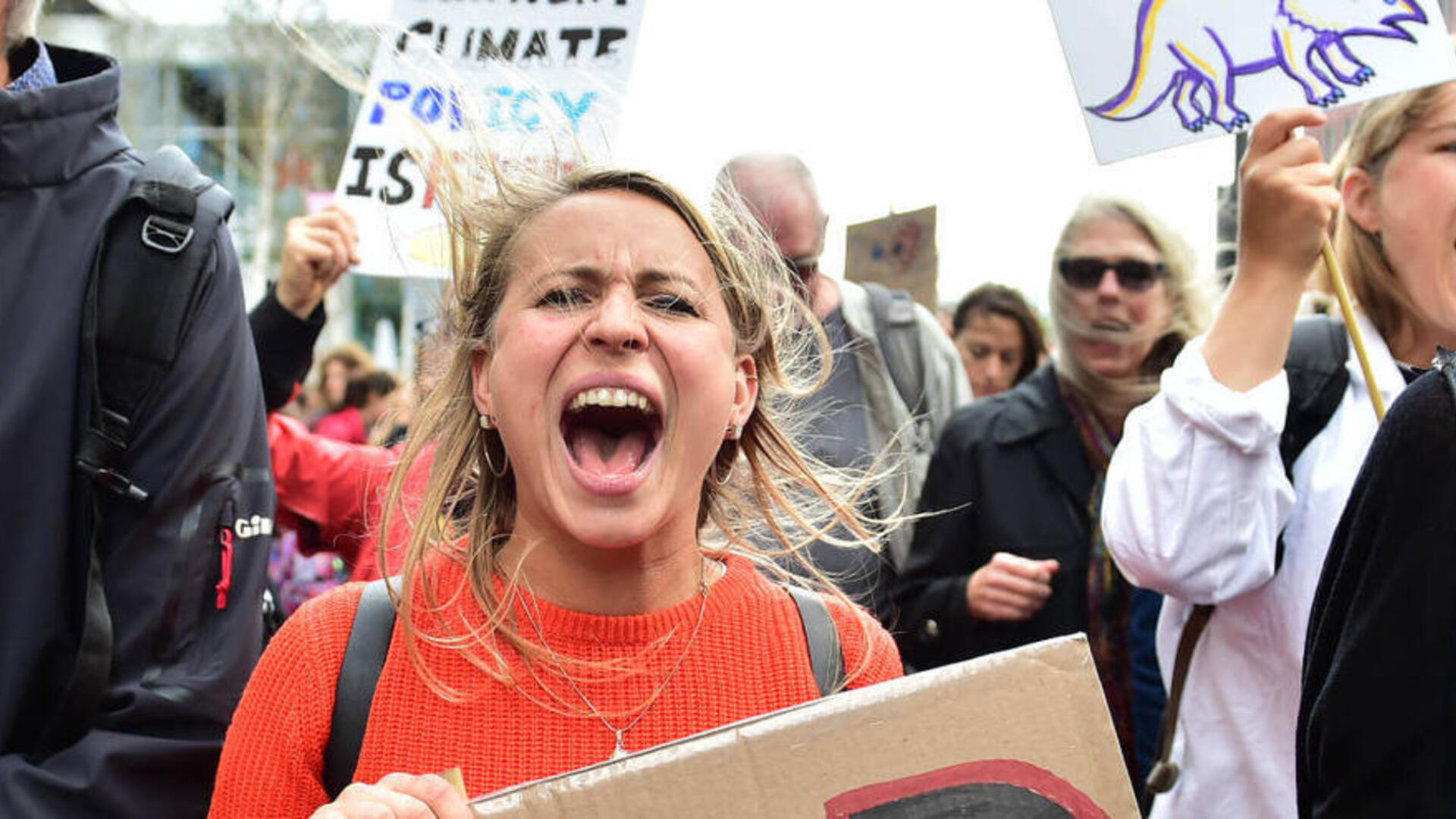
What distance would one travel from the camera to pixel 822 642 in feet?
6.51

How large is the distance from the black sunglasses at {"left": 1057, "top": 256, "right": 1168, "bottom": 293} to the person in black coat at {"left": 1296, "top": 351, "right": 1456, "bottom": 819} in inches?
93.3

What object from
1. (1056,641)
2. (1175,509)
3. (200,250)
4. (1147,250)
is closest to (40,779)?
(200,250)

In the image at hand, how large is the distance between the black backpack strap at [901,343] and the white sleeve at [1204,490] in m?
1.41

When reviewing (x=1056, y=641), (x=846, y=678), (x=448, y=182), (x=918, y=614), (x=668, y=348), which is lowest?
(x=918, y=614)

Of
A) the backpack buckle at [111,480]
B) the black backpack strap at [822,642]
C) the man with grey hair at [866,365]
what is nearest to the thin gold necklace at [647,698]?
the black backpack strap at [822,642]

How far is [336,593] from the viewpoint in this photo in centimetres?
192

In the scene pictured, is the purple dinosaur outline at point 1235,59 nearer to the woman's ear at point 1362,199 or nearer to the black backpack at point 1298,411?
the woman's ear at point 1362,199

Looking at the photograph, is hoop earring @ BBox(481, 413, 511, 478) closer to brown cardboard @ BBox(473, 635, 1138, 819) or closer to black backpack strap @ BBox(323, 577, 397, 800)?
black backpack strap @ BBox(323, 577, 397, 800)

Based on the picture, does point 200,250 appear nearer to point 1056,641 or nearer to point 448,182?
point 448,182

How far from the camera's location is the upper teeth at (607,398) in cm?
187

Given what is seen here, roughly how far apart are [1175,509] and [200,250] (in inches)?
57.3

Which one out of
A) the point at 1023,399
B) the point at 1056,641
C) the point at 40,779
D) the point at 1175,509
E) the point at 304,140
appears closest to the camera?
the point at 1056,641

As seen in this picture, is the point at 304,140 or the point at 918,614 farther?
the point at 304,140

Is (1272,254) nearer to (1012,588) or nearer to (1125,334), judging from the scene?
(1012,588)
